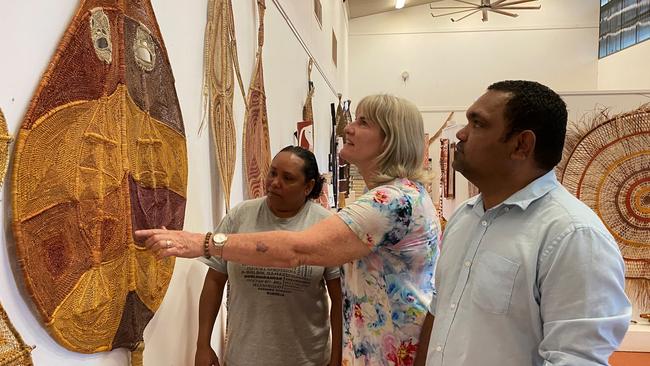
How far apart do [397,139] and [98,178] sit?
75cm

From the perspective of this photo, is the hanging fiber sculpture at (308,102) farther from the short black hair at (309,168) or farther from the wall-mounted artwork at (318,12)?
the short black hair at (309,168)

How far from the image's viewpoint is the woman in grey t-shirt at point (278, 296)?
1599 mm

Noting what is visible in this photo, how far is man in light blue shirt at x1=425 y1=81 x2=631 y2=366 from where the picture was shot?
3.03 feet

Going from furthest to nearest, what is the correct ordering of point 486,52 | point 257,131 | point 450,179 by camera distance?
point 486,52 < point 450,179 < point 257,131

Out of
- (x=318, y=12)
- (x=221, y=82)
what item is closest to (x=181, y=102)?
(x=221, y=82)

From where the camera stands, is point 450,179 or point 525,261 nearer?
point 525,261

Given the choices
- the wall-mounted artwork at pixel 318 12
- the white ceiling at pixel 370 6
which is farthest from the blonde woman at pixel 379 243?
the white ceiling at pixel 370 6

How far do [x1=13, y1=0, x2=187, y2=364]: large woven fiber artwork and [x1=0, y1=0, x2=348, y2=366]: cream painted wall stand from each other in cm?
2

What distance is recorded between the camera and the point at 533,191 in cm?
106

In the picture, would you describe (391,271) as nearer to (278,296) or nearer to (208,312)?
(278,296)

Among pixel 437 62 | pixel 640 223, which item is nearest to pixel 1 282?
pixel 640 223

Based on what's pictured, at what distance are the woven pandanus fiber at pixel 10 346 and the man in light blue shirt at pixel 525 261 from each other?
829mm

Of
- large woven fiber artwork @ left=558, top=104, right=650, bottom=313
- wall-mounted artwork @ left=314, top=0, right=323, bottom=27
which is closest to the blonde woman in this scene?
large woven fiber artwork @ left=558, top=104, right=650, bottom=313

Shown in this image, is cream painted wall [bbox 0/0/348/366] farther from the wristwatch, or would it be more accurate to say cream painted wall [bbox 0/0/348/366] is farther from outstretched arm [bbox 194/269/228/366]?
the wristwatch
